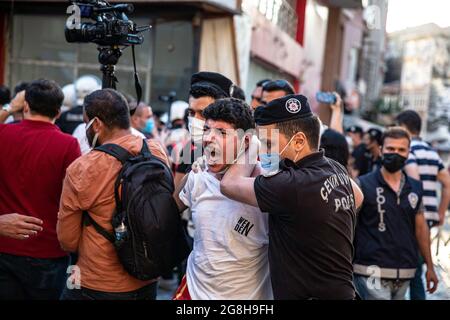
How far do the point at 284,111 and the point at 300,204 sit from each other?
1.44 ft

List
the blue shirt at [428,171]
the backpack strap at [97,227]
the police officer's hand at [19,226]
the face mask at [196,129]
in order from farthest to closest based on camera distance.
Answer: the blue shirt at [428,171] < the face mask at [196,129] < the police officer's hand at [19,226] < the backpack strap at [97,227]

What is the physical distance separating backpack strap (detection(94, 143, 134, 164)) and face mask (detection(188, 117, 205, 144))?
1.50 ft

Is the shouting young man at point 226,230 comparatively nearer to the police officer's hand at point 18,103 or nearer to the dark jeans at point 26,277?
the dark jeans at point 26,277

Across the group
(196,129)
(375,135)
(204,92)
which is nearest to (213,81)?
(204,92)

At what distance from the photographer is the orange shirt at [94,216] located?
10.1ft

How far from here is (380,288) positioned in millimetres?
4508

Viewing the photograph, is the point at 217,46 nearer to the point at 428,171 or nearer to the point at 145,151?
the point at 428,171

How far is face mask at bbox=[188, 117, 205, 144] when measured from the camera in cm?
345

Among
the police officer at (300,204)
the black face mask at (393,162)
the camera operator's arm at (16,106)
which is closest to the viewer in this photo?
the police officer at (300,204)

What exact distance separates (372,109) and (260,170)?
27.0m

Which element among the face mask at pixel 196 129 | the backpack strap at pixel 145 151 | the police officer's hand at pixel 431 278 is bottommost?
the police officer's hand at pixel 431 278

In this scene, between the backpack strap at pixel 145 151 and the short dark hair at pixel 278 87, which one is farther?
the short dark hair at pixel 278 87

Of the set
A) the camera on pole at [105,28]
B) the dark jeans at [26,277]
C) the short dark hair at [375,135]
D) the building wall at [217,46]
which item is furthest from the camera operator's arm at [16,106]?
the building wall at [217,46]

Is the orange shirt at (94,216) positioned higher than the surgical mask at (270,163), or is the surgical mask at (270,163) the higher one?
the surgical mask at (270,163)
